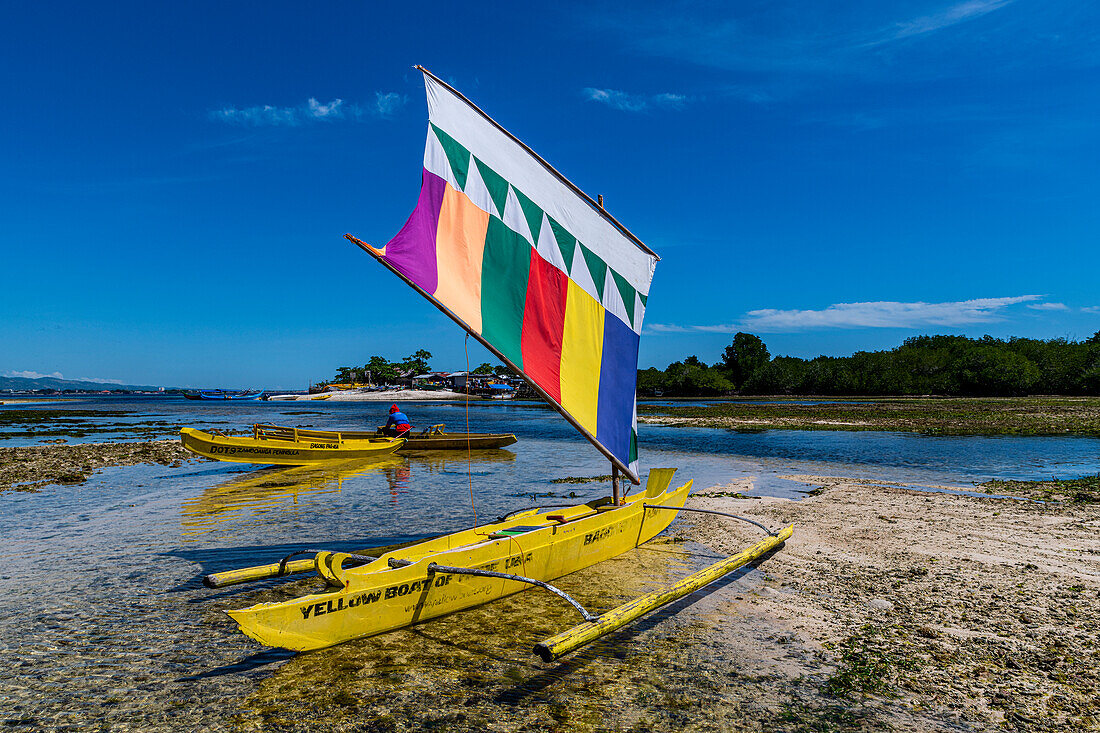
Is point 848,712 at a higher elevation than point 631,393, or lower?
lower

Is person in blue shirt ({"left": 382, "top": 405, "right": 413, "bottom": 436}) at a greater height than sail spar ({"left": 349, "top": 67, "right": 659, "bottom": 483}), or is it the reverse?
sail spar ({"left": 349, "top": 67, "right": 659, "bottom": 483})

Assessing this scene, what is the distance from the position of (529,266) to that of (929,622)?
7.26 meters

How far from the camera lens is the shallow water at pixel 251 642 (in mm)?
5629

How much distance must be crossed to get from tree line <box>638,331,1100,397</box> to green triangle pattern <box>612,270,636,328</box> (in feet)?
357

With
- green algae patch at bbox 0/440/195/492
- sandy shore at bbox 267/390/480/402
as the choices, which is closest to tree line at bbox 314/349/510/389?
sandy shore at bbox 267/390/480/402

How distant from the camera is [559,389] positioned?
8930 mm

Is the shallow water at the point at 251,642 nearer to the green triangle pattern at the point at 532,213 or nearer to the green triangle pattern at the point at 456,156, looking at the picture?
the green triangle pattern at the point at 532,213

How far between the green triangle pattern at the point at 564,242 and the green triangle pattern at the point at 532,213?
0.23 metres

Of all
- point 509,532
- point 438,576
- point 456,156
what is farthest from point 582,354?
point 438,576

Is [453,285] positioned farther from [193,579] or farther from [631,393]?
[193,579]

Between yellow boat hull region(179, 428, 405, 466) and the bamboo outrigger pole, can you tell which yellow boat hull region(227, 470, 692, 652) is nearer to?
the bamboo outrigger pole

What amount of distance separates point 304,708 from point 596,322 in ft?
22.3

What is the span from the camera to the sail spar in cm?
787

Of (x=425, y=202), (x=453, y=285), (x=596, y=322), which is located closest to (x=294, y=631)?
(x=453, y=285)
